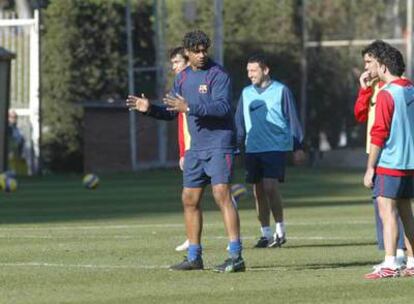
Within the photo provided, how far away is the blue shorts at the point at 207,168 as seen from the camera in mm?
13953

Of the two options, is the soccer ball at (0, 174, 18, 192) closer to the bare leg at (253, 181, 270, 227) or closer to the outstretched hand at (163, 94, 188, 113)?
the bare leg at (253, 181, 270, 227)

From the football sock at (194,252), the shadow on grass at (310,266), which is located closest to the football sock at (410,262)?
the shadow on grass at (310,266)

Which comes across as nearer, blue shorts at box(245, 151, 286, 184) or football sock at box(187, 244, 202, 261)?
football sock at box(187, 244, 202, 261)

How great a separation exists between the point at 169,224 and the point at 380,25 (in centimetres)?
2410

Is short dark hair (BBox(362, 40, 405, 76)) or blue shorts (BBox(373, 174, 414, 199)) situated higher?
short dark hair (BBox(362, 40, 405, 76))

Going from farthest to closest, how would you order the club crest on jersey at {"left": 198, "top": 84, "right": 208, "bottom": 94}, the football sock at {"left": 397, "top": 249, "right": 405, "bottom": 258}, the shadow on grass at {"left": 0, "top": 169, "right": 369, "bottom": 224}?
1. the shadow on grass at {"left": 0, "top": 169, "right": 369, "bottom": 224}
2. the football sock at {"left": 397, "top": 249, "right": 405, "bottom": 258}
3. the club crest on jersey at {"left": 198, "top": 84, "right": 208, "bottom": 94}

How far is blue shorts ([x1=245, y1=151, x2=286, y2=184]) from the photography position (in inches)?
697

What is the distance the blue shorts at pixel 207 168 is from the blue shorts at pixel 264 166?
3.47m

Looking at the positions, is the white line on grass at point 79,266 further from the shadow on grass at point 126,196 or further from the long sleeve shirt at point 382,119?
the shadow on grass at point 126,196

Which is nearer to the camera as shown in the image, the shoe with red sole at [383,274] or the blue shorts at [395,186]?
the shoe with red sole at [383,274]

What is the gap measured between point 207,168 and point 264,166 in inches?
148

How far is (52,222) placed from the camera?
21344mm

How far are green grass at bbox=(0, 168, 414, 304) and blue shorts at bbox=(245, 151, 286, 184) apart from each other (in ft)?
2.75

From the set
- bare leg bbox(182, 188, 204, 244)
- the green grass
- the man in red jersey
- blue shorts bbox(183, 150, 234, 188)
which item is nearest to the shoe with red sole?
the man in red jersey
